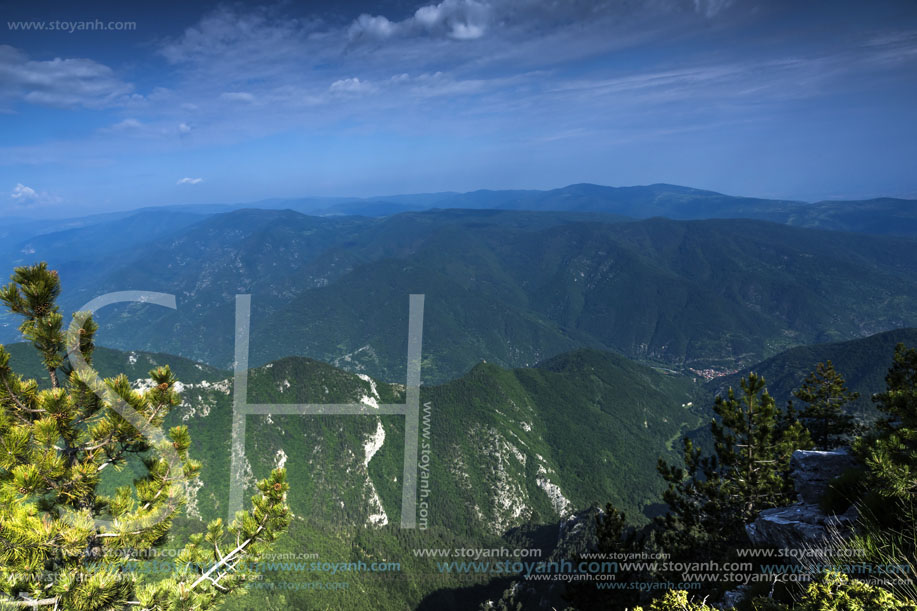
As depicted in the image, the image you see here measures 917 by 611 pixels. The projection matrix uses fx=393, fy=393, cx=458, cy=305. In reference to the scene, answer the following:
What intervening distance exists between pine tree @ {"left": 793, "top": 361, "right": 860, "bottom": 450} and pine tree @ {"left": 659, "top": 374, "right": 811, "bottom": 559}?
8979 millimetres

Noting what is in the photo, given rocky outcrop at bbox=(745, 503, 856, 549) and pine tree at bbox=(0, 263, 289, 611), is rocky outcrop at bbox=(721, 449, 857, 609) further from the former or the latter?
pine tree at bbox=(0, 263, 289, 611)

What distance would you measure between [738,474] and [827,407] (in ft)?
46.8

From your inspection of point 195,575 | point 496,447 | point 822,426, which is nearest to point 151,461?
point 195,575

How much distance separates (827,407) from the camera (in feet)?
97.8

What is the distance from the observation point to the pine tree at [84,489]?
6348mm

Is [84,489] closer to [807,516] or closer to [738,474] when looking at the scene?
[807,516]

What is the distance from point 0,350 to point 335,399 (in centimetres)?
15660

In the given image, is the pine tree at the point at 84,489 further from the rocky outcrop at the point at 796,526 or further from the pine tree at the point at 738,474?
the pine tree at the point at 738,474

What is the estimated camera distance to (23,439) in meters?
6.54

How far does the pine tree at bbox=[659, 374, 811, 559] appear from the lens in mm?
Result: 21219

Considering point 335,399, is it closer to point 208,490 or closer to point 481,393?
point 208,490

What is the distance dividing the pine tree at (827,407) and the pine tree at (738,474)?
8.98 m

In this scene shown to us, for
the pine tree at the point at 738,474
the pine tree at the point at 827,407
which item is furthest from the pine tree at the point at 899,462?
the pine tree at the point at 827,407

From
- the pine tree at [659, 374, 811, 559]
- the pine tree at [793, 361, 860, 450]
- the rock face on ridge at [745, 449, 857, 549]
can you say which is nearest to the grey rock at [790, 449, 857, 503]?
the rock face on ridge at [745, 449, 857, 549]
